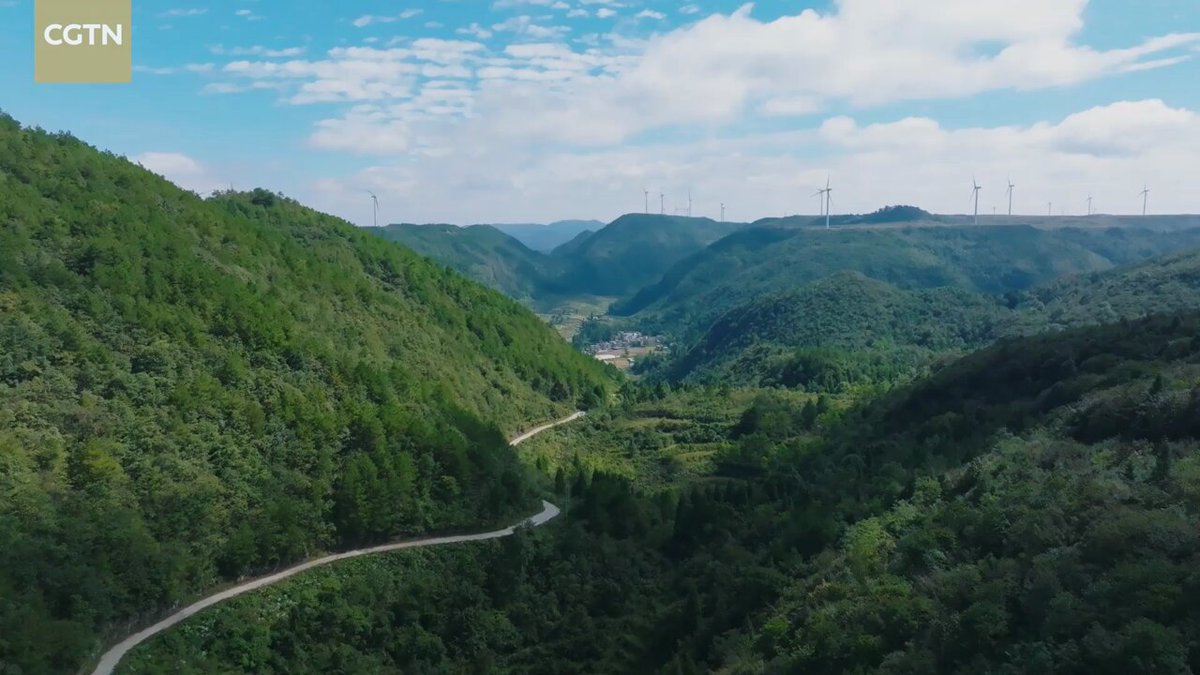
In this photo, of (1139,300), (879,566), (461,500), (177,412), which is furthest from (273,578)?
(1139,300)

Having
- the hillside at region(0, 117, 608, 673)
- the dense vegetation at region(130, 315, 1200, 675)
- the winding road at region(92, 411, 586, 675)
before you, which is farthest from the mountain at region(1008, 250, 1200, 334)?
the winding road at region(92, 411, 586, 675)

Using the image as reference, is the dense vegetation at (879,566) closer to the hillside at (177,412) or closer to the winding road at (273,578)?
the winding road at (273,578)

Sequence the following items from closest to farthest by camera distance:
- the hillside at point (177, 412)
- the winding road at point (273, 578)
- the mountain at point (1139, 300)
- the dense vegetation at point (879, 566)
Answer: the dense vegetation at point (879, 566), the winding road at point (273, 578), the hillside at point (177, 412), the mountain at point (1139, 300)

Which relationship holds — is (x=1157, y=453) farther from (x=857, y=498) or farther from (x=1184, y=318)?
(x=1184, y=318)

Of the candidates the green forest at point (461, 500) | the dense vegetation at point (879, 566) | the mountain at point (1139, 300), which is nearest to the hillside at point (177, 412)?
the green forest at point (461, 500)

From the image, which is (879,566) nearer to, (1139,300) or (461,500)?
(461,500)

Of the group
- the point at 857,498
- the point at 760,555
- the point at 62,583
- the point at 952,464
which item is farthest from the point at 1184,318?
the point at 62,583
